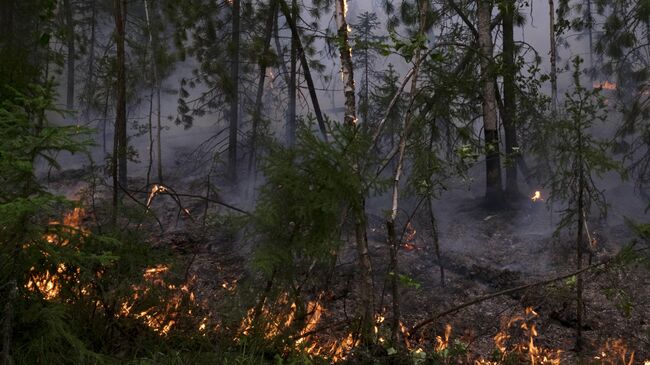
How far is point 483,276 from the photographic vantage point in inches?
369

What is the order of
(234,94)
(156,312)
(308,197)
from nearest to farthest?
(308,197), (156,312), (234,94)

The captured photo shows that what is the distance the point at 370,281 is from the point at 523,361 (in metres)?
2.46

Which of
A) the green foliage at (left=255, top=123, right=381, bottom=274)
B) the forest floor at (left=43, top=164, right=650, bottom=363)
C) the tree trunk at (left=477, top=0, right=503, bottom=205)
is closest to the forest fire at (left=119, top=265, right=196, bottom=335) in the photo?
the forest floor at (left=43, top=164, right=650, bottom=363)

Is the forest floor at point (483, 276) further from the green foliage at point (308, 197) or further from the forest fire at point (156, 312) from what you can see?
the green foliage at point (308, 197)

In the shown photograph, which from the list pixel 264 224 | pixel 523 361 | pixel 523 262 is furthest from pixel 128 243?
pixel 523 262

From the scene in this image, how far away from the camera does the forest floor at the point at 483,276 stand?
7109mm

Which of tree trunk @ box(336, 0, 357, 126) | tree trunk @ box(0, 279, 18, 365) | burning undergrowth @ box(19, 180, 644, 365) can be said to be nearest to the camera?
tree trunk @ box(0, 279, 18, 365)

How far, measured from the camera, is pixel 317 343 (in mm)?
5875

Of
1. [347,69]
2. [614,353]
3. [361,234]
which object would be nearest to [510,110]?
[614,353]

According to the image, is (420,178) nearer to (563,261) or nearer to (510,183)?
(563,261)

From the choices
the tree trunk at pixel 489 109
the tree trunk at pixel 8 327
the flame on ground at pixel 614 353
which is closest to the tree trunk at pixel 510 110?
the tree trunk at pixel 489 109

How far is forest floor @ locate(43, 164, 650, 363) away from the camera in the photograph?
7109 mm

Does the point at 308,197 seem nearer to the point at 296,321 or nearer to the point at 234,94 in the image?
Result: the point at 296,321

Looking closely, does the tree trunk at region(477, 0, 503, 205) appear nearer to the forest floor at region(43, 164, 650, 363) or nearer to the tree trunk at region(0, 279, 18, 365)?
the forest floor at region(43, 164, 650, 363)
